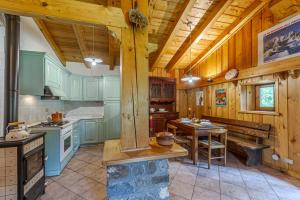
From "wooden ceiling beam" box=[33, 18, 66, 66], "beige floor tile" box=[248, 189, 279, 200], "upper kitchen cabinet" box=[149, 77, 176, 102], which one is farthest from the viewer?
"upper kitchen cabinet" box=[149, 77, 176, 102]

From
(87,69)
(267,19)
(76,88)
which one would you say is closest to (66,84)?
(76,88)

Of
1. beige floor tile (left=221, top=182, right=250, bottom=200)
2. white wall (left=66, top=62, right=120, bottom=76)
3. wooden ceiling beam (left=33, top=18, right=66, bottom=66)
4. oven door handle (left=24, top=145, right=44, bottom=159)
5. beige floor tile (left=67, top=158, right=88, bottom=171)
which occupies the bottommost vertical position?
beige floor tile (left=67, top=158, right=88, bottom=171)

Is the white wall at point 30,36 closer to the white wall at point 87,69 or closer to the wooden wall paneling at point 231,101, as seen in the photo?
the white wall at point 87,69

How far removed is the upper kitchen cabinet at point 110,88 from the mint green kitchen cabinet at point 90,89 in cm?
33

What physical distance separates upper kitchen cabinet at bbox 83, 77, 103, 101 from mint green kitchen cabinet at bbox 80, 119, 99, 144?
0.78 m

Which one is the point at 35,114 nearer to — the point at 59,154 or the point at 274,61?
the point at 59,154

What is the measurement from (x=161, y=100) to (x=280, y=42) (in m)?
3.77

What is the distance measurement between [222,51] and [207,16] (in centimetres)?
138

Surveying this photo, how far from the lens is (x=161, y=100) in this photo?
5914 mm

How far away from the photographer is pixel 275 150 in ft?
10.4

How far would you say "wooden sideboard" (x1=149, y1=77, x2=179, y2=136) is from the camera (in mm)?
5707

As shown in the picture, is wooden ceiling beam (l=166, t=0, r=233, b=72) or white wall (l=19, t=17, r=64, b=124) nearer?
white wall (l=19, t=17, r=64, b=124)

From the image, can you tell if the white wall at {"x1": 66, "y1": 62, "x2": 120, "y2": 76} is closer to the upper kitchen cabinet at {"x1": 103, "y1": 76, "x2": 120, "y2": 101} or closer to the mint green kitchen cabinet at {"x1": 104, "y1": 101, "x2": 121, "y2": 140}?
the upper kitchen cabinet at {"x1": 103, "y1": 76, "x2": 120, "y2": 101}

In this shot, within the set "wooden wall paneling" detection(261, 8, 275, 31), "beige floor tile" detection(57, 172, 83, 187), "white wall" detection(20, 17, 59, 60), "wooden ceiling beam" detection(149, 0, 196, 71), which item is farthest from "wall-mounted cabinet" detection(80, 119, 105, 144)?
"wooden wall paneling" detection(261, 8, 275, 31)
